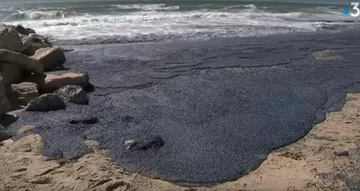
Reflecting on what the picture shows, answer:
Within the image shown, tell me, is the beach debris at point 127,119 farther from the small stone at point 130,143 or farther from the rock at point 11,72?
the rock at point 11,72

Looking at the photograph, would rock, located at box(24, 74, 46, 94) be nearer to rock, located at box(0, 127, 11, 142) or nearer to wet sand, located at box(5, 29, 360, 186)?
wet sand, located at box(5, 29, 360, 186)

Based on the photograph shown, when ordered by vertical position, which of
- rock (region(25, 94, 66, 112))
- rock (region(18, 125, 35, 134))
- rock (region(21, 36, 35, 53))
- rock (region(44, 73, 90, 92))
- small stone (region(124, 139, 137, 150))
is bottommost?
small stone (region(124, 139, 137, 150))

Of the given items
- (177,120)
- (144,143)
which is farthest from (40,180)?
(177,120)

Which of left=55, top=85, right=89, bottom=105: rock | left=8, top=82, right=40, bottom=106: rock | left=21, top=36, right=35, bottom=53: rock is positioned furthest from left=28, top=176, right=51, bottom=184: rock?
left=21, top=36, right=35, bottom=53: rock

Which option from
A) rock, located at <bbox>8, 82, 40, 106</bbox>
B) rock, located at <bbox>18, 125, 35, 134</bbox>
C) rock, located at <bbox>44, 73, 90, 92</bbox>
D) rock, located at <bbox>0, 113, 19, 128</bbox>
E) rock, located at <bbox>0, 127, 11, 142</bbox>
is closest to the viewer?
rock, located at <bbox>0, 127, 11, 142</bbox>

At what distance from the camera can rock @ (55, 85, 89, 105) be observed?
19.3 ft

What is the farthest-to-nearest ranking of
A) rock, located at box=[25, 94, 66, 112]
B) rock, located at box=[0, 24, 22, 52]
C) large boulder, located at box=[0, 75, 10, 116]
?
rock, located at box=[0, 24, 22, 52], rock, located at box=[25, 94, 66, 112], large boulder, located at box=[0, 75, 10, 116]

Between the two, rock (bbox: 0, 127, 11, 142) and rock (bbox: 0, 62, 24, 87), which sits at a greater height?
rock (bbox: 0, 62, 24, 87)

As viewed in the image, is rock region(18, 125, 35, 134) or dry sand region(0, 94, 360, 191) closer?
dry sand region(0, 94, 360, 191)

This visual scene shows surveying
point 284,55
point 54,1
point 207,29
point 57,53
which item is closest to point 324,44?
point 284,55

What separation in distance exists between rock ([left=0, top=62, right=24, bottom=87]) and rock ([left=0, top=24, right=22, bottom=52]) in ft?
2.87

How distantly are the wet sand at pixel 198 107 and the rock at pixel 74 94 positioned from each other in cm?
21

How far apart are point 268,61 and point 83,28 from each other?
8.80 metres

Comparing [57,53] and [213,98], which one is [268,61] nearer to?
[213,98]
